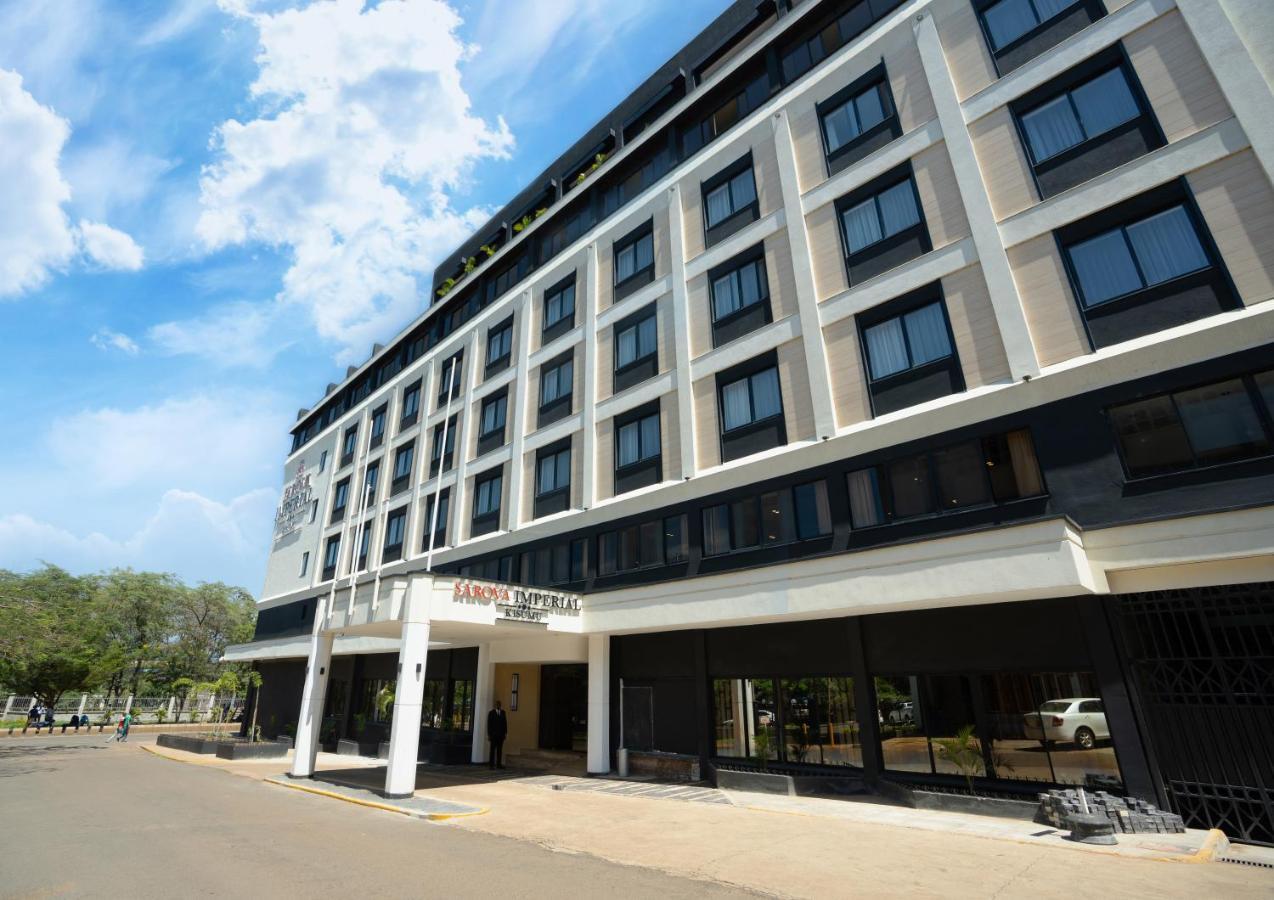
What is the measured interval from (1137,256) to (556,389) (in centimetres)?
1963

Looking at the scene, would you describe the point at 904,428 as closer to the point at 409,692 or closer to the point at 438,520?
the point at 409,692

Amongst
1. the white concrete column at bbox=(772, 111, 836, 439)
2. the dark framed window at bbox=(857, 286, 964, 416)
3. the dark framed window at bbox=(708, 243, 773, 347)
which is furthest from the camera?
the dark framed window at bbox=(708, 243, 773, 347)

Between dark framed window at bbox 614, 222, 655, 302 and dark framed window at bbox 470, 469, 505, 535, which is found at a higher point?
dark framed window at bbox 614, 222, 655, 302

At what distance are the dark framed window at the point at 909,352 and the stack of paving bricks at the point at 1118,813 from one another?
8.76m

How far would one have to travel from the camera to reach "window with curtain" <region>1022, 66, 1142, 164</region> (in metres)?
14.3

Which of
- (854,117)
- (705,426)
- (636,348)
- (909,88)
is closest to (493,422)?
(636,348)

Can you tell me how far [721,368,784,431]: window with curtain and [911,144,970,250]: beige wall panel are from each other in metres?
5.65

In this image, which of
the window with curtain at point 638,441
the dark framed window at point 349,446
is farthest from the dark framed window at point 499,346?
the dark framed window at point 349,446

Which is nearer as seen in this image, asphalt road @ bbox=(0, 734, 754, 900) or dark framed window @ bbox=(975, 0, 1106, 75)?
asphalt road @ bbox=(0, 734, 754, 900)

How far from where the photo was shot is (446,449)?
108ft

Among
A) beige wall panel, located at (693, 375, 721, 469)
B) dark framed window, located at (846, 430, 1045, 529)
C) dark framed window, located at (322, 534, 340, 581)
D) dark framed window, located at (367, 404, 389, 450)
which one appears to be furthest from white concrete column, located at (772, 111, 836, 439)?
dark framed window, located at (322, 534, 340, 581)

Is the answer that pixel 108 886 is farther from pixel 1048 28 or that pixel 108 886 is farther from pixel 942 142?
pixel 1048 28

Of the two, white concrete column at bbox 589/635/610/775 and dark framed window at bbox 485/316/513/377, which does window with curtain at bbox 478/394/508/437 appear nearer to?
dark framed window at bbox 485/316/513/377

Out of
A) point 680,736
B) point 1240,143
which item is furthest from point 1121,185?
point 680,736
